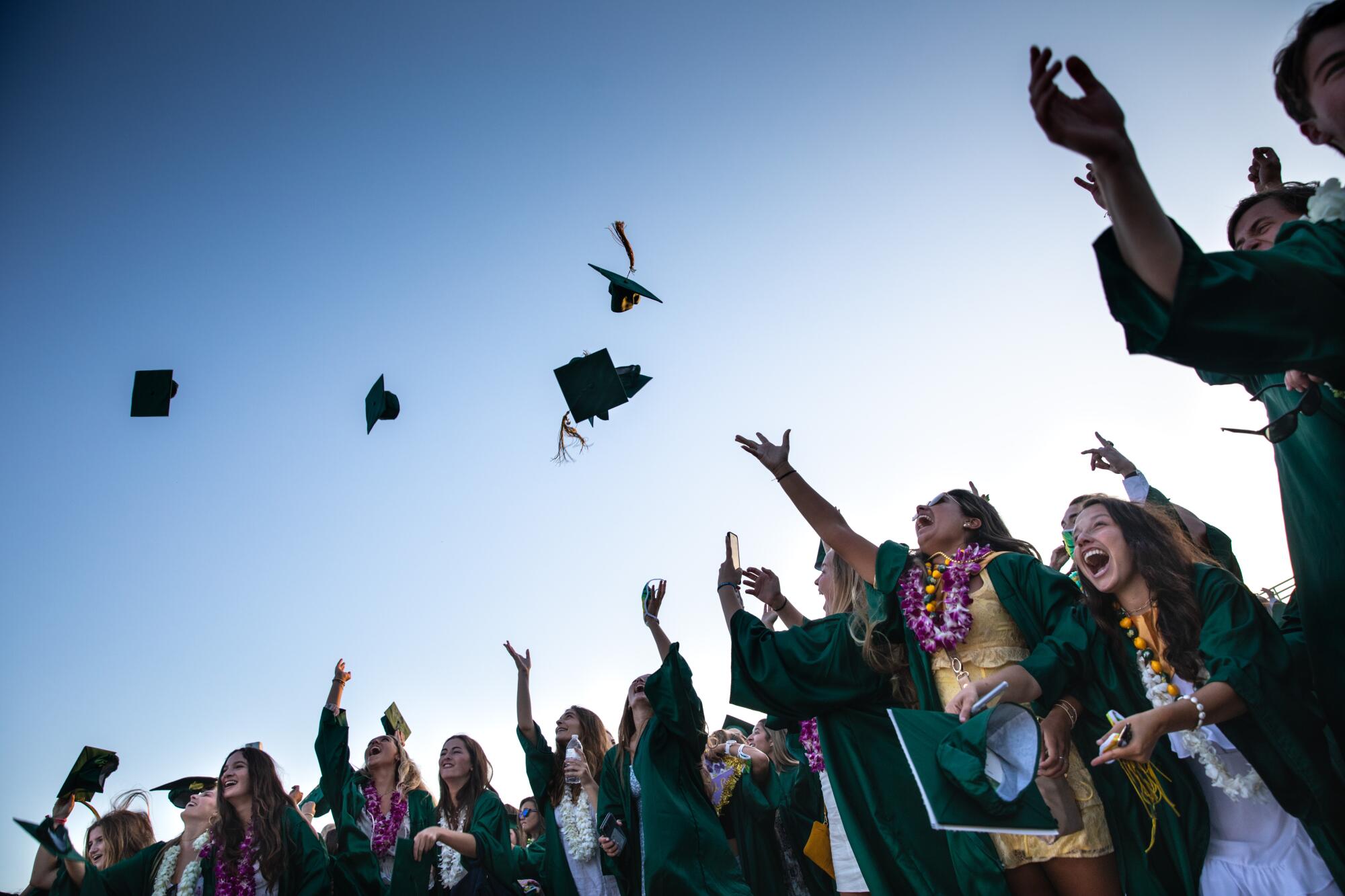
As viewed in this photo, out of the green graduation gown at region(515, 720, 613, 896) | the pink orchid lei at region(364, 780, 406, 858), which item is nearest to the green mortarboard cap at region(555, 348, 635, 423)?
the green graduation gown at region(515, 720, 613, 896)

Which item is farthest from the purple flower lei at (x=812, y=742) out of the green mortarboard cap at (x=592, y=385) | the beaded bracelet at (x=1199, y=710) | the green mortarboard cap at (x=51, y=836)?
the green mortarboard cap at (x=51, y=836)

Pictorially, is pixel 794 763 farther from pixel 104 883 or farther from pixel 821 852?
pixel 104 883

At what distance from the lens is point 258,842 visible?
5.50 metres

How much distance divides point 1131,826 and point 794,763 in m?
3.72

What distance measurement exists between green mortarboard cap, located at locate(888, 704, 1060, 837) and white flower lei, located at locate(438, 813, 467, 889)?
4.62 meters

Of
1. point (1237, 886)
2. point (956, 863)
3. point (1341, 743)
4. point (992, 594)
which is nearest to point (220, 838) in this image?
point (956, 863)

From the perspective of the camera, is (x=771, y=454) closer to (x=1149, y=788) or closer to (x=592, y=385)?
(x=1149, y=788)

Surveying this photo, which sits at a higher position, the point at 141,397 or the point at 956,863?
the point at 141,397

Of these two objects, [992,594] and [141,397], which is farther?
[141,397]

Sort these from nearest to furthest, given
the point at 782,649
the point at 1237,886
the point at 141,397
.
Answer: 1. the point at 1237,886
2. the point at 782,649
3. the point at 141,397

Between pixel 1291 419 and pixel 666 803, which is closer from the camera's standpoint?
pixel 1291 419

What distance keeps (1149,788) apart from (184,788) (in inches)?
268

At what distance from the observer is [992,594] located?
3.57 metres

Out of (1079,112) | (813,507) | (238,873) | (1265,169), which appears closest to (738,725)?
(238,873)
